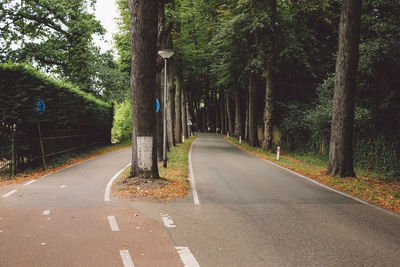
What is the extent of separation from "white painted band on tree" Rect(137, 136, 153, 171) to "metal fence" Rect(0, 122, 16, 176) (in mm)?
5546

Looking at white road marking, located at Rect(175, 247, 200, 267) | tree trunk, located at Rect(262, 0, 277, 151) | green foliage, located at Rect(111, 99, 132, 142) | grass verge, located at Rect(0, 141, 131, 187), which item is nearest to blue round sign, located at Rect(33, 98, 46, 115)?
grass verge, located at Rect(0, 141, 131, 187)

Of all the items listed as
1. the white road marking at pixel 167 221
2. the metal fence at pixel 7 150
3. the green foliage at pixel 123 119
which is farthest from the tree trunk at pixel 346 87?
the green foliage at pixel 123 119

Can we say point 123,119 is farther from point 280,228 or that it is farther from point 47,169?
point 280,228

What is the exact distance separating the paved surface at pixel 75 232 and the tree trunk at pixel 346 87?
896cm

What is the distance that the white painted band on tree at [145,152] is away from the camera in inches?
382

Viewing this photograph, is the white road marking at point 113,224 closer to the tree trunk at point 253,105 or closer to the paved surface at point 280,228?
the paved surface at point 280,228

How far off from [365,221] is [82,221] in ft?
19.9

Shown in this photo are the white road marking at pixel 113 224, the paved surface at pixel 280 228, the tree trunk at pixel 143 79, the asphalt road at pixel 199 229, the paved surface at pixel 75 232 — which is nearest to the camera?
the paved surface at pixel 75 232

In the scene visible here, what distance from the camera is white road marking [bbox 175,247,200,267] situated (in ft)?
14.1

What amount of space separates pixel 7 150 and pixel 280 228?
35.0 feet

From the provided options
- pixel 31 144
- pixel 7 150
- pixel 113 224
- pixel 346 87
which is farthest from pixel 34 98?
pixel 346 87

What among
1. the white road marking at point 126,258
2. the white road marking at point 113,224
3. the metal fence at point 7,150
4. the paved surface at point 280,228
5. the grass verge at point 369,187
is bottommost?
the grass verge at point 369,187

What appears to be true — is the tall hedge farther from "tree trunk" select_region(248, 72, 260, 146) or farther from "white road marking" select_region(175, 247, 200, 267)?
"tree trunk" select_region(248, 72, 260, 146)

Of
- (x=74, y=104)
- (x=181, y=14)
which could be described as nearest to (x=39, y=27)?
(x=74, y=104)
